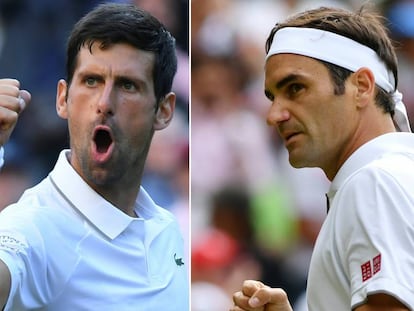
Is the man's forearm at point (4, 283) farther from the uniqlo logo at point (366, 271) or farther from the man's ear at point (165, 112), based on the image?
the uniqlo logo at point (366, 271)

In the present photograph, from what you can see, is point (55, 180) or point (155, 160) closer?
point (55, 180)

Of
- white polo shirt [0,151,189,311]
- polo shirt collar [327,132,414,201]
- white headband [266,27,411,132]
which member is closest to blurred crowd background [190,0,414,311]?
white polo shirt [0,151,189,311]

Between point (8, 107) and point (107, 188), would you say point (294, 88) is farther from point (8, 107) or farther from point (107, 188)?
point (8, 107)

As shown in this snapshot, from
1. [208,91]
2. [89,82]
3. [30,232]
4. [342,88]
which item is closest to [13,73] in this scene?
[89,82]

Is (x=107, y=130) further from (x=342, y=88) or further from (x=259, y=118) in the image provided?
(x=259, y=118)

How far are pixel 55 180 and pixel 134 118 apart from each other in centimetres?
20

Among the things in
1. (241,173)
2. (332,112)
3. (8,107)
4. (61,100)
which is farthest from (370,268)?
(241,173)

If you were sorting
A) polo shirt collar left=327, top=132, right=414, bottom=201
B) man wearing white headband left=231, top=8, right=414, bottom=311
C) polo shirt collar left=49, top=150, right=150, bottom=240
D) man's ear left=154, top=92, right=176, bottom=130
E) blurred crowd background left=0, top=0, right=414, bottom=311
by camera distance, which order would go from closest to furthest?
man wearing white headband left=231, top=8, right=414, bottom=311 < polo shirt collar left=327, top=132, right=414, bottom=201 < polo shirt collar left=49, top=150, right=150, bottom=240 < man's ear left=154, top=92, right=176, bottom=130 < blurred crowd background left=0, top=0, right=414, bottom=311

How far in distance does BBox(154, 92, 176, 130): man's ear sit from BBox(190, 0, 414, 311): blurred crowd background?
2.10ft

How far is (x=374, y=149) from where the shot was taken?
1611mm

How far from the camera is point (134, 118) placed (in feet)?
6.23

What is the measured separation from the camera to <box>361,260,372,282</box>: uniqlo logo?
1.34 meters

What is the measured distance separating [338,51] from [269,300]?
1.50 ft

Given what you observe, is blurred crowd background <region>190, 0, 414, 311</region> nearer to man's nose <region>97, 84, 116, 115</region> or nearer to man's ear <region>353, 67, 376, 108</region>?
man's nose <region>97, 84, 116, 115</region>
